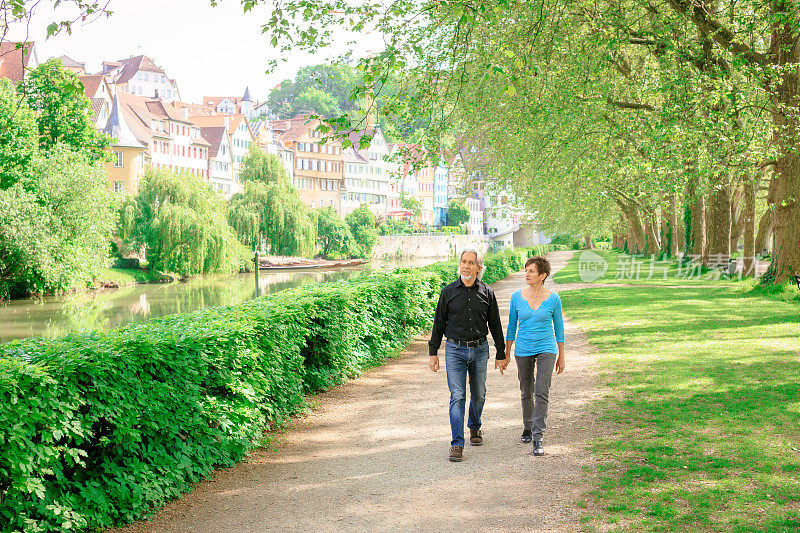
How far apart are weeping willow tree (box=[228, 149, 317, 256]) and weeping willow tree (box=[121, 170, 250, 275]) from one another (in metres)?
6.62

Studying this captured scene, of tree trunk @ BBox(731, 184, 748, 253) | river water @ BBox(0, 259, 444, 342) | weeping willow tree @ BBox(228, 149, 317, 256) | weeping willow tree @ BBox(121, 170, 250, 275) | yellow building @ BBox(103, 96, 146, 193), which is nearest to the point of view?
river water @ BBox(0, 259, 444, 342)

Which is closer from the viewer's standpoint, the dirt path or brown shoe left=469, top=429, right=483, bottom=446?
the dirt path

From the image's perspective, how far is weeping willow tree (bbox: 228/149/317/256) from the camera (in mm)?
60156

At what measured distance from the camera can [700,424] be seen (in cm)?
848

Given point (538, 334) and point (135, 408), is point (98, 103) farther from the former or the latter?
point (135, 408)

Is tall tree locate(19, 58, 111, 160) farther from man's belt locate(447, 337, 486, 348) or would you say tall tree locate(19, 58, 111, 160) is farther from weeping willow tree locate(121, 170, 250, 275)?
man's belt locate(447, 337, 486, 348)

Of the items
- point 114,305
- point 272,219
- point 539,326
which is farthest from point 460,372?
point 272,219

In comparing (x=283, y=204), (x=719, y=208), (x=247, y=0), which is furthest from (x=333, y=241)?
(x=247, y=0)

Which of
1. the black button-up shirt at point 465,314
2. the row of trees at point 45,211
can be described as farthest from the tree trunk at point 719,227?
the row of trees at point 45,211

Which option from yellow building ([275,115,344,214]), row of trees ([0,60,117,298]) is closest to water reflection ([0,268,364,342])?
row of trees ([0,60,117,298])

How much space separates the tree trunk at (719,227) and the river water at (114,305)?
12179mm

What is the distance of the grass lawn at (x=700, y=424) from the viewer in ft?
19.0

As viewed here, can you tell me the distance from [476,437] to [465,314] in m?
1.33

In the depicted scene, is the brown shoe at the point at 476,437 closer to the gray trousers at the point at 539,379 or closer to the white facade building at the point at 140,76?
the gray trousers at the point at 539,379
